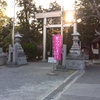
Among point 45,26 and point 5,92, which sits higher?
point 45,26

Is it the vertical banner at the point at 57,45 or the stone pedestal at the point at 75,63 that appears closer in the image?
the vertical banner at the point at 57,45

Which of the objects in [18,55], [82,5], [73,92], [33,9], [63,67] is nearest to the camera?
[73,92]

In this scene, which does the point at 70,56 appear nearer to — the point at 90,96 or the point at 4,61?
the point at 4,61

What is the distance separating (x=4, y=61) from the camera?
21.7 metres

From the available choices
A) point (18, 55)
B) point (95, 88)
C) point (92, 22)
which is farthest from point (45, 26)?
point (95, 88)

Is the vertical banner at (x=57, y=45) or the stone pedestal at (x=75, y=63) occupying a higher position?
the vertical banner at (x=57, y=45)

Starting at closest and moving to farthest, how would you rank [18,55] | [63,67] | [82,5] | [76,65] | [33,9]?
[63,67] → [76,65] → [18,55] → [82,5] → [33,9]

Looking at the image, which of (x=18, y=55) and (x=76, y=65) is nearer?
(x=76, y=65)

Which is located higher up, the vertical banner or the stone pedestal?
the vertical banner

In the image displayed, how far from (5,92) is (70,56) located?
35.2ft

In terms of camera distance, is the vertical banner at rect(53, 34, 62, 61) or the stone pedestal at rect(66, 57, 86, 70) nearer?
the vertical banner at rect(53, 34, 62, 61)

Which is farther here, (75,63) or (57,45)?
(75,63)


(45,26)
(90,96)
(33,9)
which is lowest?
(90,96)

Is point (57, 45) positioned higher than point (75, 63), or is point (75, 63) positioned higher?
point (57, 45)
